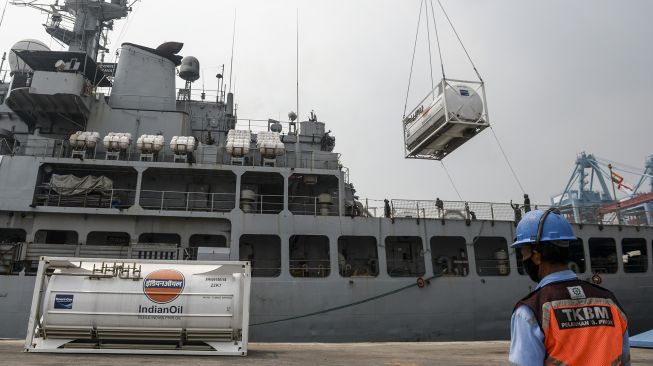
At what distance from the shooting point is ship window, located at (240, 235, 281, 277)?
15625 millimetres

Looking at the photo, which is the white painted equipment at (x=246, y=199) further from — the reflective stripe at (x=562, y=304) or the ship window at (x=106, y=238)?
the reflective stripe at (x=562, y=304)

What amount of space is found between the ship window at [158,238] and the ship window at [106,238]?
615 mm

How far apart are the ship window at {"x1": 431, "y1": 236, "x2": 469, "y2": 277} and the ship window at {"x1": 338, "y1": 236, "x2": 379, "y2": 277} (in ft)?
8.51

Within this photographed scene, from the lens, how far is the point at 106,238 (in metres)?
15.5

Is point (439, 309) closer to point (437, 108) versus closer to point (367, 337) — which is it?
point (367, 337)

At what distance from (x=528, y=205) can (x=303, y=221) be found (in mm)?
9114

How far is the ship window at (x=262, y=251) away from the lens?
15625 millimetres

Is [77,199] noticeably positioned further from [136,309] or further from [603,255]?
[603,255]

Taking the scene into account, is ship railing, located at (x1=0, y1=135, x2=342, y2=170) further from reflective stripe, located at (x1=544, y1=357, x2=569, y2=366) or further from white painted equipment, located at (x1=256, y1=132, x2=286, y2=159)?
reflective stripe, located at (x1=544, y1=357, x2=569, y2=366)

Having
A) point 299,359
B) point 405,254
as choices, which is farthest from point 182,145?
point 299,359

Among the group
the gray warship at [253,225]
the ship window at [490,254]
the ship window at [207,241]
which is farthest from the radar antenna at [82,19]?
the ship window at [490,254]

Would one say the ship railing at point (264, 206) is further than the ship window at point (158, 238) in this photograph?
No

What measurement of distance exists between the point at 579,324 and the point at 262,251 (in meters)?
14.6

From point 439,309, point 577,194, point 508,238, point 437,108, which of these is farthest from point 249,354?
point 577,194
